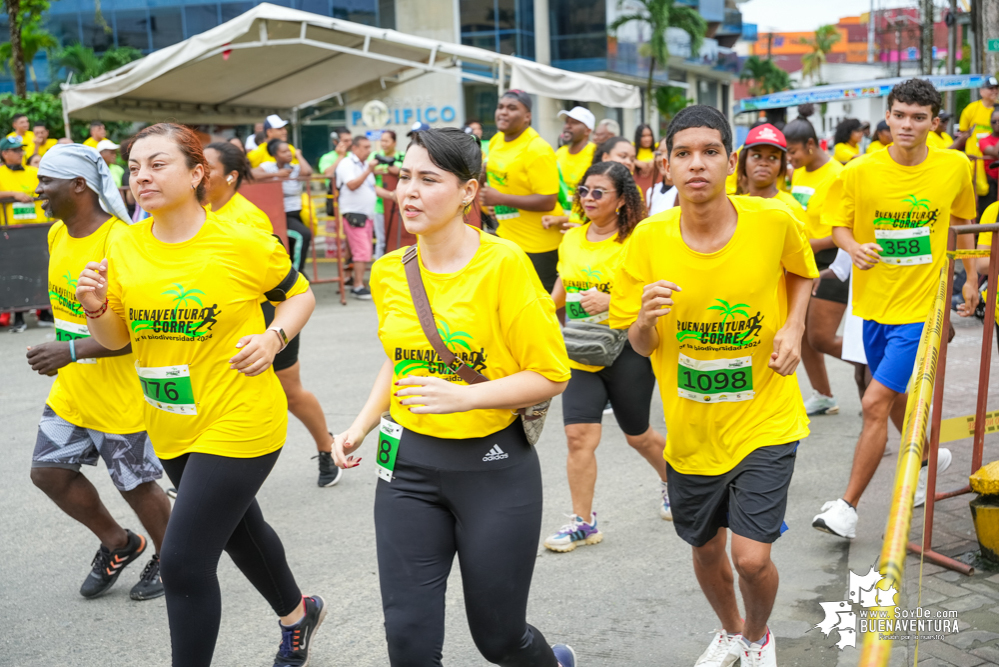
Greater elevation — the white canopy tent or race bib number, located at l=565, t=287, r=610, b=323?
the white canopy tent

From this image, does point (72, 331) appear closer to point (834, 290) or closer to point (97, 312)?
point (97, 312)

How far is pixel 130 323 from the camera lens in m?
3.31

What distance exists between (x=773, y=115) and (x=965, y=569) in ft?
24.1

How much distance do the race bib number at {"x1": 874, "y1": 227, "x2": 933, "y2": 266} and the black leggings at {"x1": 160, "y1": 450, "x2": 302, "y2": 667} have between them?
326cm

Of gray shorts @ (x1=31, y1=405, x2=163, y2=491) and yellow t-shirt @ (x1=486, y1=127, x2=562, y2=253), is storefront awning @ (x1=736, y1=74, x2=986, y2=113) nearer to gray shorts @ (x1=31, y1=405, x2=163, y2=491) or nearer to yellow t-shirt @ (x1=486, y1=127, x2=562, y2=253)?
yellow t-shirt @ (x1=486, y1=127, x2=562, y2=253)

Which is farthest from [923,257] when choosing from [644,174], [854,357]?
[644,174]

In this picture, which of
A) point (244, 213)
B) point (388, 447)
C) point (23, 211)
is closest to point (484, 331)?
point (388, 447)

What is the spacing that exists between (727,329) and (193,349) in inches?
71.2

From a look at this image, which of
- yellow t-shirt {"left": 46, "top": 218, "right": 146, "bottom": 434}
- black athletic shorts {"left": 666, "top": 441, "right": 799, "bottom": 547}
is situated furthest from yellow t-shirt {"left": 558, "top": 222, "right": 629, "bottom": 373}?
yellow t-shirt {"left": 46, "top": 218, "right": 146, "bottom": 434}

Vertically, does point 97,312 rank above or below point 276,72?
below

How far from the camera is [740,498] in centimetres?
324

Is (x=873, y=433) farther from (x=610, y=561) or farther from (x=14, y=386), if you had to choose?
(x=14, y=386)

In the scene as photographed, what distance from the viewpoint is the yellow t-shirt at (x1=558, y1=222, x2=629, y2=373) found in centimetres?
499

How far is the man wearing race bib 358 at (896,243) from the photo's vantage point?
4711 mm
